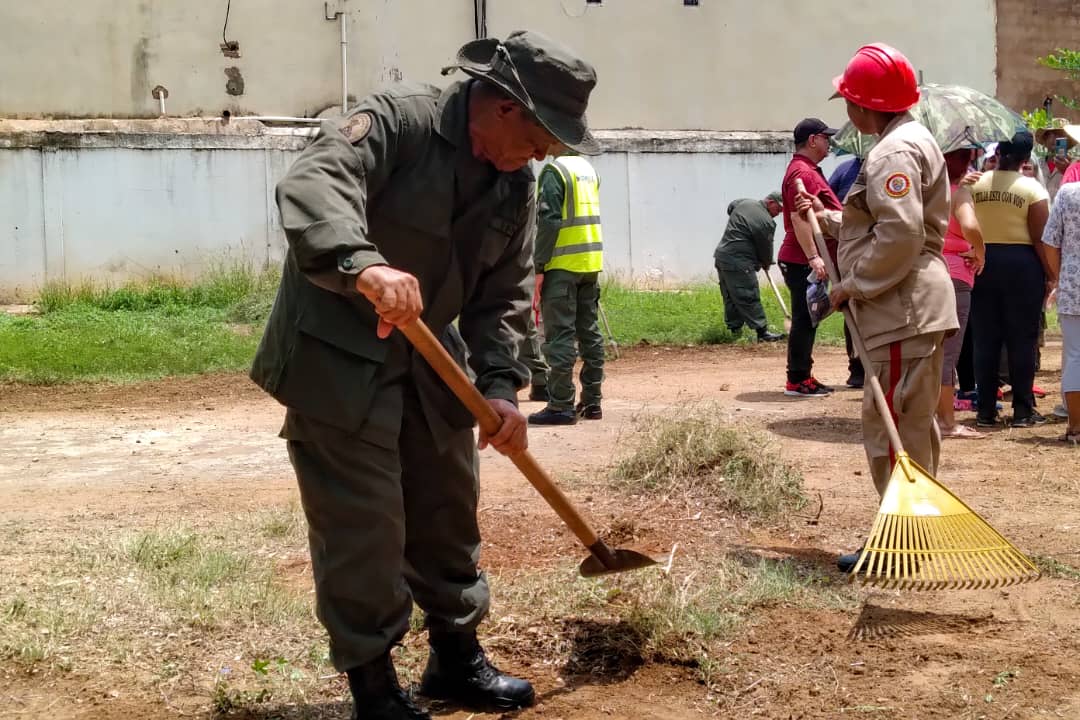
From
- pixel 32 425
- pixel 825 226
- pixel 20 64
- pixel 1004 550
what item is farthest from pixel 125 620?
pixel 20 64

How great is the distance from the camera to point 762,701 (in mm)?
3875

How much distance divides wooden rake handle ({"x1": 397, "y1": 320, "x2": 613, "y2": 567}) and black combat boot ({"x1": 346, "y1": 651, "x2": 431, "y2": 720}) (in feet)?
2.22

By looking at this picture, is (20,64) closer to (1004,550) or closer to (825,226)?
(825,226)

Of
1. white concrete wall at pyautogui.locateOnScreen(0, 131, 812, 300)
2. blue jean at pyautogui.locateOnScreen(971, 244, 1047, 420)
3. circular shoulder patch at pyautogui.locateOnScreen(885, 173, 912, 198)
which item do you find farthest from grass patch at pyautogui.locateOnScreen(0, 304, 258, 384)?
circular shoulder patch at pyautogui.locateOnScreen(885, 173, 912, 198)

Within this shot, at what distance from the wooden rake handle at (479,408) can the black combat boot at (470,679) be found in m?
0.48

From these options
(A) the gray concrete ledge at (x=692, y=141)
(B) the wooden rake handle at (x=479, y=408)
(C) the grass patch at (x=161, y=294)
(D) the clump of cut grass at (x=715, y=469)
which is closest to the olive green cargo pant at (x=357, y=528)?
(B) the wooden rake handle at (x=479, y=408)

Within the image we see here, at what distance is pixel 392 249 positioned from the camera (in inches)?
139

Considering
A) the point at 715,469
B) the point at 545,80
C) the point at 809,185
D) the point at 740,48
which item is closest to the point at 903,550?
the point at 715,469

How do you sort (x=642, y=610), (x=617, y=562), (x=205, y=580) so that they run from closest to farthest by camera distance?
1. (x=617, y=562)
2. (x=642, y=610)
3. (x=205, y=580)

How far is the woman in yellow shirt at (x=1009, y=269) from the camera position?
849 cm

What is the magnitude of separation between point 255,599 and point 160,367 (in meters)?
7.12

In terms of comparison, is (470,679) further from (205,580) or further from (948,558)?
(948,558)

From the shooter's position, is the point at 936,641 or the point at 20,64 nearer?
the point at 936,641

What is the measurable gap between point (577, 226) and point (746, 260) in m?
5.06
